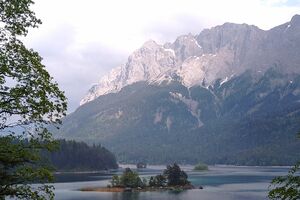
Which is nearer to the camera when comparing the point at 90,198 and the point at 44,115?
the point at 44,115

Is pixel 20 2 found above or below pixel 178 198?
above

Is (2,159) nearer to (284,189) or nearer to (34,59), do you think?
(34,59)

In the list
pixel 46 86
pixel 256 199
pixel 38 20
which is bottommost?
pixel 256 199

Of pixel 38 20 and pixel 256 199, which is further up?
pixel 38 20

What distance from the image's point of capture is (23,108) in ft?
71.9

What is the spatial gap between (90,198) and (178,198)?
32.2 metres

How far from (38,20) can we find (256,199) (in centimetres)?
15995

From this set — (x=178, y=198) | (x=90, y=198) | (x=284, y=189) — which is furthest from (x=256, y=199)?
(x=284, y=189)

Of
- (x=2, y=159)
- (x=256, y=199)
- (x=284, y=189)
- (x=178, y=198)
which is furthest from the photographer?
(x=178, y=198)

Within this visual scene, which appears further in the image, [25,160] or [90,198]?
[90,198]

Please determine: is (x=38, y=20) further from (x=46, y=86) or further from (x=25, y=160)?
(x=25, y=160)

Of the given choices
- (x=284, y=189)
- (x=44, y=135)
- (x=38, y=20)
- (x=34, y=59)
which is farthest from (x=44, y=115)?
(x=284, y=189)

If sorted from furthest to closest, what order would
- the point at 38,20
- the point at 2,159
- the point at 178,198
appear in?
the point at 178,198, the point at 38,20, the point at 2,159

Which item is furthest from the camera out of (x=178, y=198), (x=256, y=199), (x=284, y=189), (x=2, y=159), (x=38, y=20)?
(x=178, y=198)
